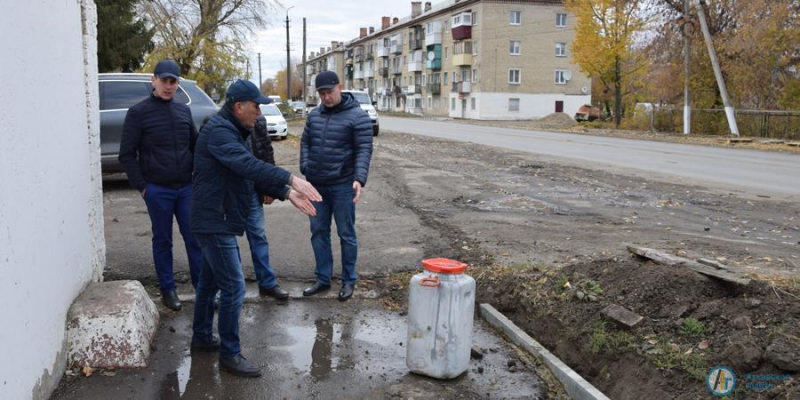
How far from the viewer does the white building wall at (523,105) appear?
2501 inches

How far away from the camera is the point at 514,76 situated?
2525 inches

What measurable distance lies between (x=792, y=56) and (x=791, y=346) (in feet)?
94.0

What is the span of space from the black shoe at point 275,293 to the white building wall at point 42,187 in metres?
1.34

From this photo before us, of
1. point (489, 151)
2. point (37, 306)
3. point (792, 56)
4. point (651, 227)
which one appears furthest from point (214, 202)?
point (792, 56)

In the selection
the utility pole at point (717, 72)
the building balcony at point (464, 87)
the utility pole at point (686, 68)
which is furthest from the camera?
the building balcony at point (464, 87)

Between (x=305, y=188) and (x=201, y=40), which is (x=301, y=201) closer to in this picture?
(x=305, y=188)

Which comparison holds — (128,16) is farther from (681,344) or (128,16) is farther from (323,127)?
(681,344)

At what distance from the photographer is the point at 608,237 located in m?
8.05

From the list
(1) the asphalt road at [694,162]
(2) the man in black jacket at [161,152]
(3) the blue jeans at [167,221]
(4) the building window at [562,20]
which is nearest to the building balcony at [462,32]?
(4) the building window at [562,20]

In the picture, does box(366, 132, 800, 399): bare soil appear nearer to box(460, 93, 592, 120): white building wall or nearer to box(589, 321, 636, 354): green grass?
box(589, 321, 636, 354): green grass

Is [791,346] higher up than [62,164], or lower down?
lower down

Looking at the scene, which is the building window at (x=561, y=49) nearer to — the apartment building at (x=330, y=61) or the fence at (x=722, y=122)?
the fence at (x=722, y=122)

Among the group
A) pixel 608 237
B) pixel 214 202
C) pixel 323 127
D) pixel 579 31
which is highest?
pixel 579 31

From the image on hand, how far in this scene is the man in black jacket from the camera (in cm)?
520
